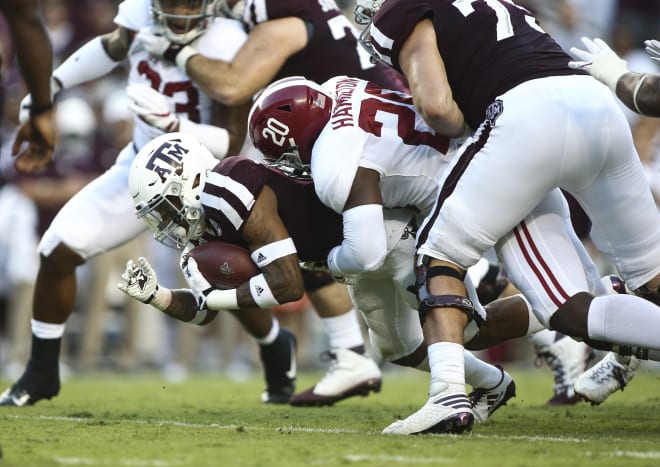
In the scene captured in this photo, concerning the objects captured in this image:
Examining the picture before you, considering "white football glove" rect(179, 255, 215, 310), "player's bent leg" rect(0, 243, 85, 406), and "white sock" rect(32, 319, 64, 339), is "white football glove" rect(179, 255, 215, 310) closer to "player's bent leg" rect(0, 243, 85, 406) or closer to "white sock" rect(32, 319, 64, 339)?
"player's bent leg" rect(0, 243, 85, 406)

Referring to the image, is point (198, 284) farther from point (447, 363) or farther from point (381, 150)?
point (447, 363)

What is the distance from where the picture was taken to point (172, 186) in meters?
4.46

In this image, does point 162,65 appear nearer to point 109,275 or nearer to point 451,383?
point 451,383

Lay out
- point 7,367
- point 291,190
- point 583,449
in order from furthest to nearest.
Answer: point 7,367, point 291,190, point 583,449

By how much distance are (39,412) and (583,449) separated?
2.79 metres

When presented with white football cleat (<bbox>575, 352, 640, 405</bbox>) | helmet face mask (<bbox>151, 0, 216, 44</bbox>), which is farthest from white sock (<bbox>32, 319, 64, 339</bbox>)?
white football cleat (<bbox>575, 352, 640, 405</bbox>)

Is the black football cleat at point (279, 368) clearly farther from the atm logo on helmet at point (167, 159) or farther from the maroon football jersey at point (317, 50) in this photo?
the atm logo on helmet at point (167, 159)

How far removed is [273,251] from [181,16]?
1655mm

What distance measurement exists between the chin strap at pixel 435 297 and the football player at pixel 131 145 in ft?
6.01

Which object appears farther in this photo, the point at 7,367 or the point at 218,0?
the point at 7,367

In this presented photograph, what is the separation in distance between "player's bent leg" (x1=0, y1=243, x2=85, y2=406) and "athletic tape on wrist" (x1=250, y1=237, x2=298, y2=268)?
5.09 feet

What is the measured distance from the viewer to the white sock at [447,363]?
390 cm

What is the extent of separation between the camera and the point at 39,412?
523cm

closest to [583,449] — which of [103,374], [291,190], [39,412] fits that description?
[291,190]
